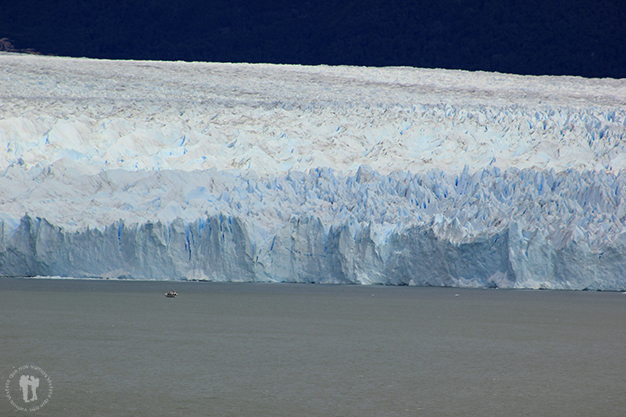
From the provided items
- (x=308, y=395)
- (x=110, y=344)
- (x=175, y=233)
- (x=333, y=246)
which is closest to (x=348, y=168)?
(x=333, y=246)

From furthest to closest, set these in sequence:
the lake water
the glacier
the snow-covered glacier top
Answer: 1. the snow-covered glacier top
2. the glacier
3. the lake water

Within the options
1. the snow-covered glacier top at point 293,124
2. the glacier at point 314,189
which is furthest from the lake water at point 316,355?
the snow-covered glacier top at point 293,124

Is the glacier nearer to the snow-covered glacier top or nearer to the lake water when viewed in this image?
the snow-covered glacier top

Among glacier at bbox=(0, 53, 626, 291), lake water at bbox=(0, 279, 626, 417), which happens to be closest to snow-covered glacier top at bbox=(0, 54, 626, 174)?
glacier at bbox=(0, 53, 626, 291)

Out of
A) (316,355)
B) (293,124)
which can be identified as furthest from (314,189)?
(316,355)

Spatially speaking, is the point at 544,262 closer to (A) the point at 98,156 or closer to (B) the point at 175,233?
(B) the point at 175,233

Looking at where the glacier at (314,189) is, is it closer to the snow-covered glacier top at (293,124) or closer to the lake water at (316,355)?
the snow-covered glacier top at (293,124)
